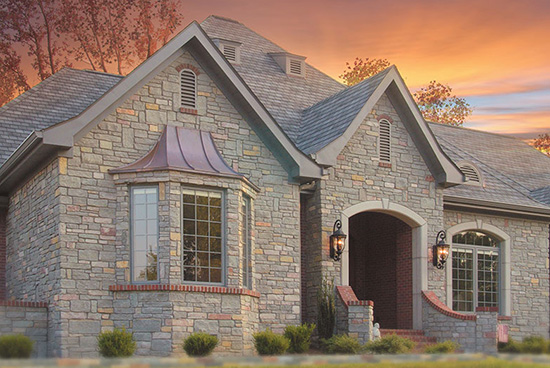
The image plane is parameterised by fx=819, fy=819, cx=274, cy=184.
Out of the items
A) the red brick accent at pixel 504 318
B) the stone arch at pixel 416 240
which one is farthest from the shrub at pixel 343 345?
the red brick accent at pixel 504 318

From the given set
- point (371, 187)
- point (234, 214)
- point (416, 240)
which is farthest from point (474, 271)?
point (234, 214)

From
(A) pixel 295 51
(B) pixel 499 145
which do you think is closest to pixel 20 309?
(A) pixel 295 51

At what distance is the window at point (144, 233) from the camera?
15.7 m

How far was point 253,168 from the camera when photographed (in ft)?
58.2

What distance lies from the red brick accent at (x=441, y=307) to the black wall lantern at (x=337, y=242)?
102 inches

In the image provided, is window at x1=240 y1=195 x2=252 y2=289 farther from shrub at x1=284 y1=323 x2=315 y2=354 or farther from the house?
shrub at x1=284 y1=323 x2=315 y2=354

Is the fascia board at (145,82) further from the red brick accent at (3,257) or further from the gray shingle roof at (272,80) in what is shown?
the red brick accent at (3,257)

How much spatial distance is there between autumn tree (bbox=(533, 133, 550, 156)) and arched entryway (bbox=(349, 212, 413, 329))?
2446 centimetres

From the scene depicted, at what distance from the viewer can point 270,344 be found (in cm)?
1581

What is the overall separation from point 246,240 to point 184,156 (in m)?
2.22

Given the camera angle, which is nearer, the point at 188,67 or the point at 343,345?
the point at 343,345

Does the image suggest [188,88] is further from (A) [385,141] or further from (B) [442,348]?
(B) [442,348]

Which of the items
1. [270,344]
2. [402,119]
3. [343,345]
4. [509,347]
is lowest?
[509,347]

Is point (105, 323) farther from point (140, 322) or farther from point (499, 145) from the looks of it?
point (499, 145)
